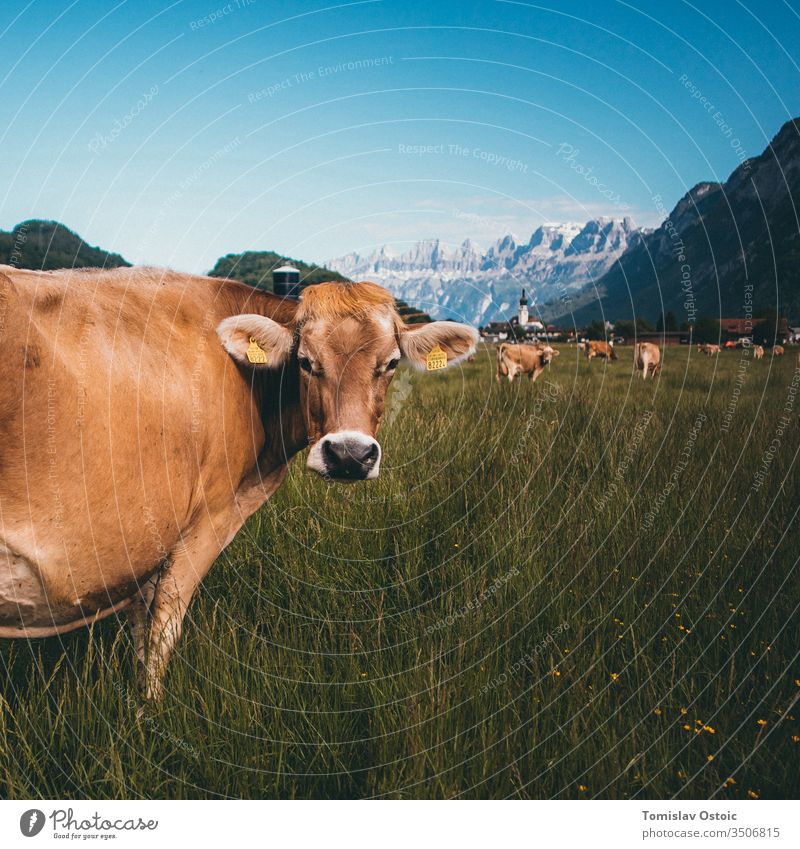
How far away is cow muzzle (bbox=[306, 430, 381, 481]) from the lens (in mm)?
3098

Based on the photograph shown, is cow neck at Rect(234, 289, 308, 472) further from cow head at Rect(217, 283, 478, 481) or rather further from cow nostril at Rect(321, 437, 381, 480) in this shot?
cow nostril at Rect(321, 437, 381, 480)

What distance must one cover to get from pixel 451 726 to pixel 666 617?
1.55 metres

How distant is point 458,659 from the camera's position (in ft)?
9.61

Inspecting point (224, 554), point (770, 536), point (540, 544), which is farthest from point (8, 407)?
point (770, 536)

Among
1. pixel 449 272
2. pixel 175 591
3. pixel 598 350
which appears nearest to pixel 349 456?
pixel 175 591

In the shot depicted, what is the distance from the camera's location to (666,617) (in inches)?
134

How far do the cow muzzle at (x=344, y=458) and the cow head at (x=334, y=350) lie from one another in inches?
0.8

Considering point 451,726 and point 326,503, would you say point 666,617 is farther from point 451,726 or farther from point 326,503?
point 326,503

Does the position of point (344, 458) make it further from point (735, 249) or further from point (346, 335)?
point (735, 249)

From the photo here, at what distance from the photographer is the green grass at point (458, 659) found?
98.8 inches

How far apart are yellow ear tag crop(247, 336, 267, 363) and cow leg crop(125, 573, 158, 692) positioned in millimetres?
1368

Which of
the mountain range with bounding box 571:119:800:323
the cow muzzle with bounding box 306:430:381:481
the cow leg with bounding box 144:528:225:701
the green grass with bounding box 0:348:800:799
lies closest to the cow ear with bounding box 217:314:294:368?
the cow muzzle with bounding box 306:430:381:481

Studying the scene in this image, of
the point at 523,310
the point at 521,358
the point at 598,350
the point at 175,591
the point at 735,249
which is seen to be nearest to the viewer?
the point at 175,591

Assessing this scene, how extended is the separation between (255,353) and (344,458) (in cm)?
91
